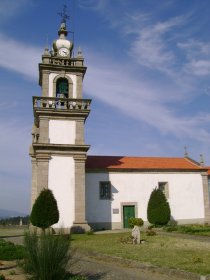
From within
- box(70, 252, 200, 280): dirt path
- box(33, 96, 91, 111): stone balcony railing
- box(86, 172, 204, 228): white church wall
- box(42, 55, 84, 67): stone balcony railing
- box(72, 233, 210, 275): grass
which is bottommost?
box(70, 252, 200, 280): dirt path

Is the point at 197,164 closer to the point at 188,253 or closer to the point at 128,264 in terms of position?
the point at 188,253

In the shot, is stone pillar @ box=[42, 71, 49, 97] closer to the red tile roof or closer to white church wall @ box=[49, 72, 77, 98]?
white church wall @ box=[49, 72, 77, 98]

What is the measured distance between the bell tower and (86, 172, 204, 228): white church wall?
3.19 metres

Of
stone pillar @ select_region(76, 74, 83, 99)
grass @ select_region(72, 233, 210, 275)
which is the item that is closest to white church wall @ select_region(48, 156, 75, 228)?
stone pillar @ select_region(76, 74, 83, 99)

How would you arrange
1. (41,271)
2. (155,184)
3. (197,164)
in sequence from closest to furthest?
(41,271) → (155,184) → (197,164)

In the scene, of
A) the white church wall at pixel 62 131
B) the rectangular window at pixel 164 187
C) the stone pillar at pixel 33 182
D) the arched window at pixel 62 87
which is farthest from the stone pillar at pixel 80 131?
the rectangular window at pixel 164 187

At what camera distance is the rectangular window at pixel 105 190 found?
29.8 meters

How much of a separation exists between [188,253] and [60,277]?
6.70 metres

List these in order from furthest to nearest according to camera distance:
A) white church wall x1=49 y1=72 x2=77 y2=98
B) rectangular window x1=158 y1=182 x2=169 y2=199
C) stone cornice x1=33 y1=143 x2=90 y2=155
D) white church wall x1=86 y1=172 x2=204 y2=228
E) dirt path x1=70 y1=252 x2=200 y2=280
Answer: rectangular window x1=158 y1=182 x2=169 y2=199
white church wall x1=86 y1=172 x2=204 y2=228
white church wall x1=49 y1=72 x2=77 y2=98
stone cornice x1=33 y1=143 x2=90 y2=155
dirt path x1=70 y1=252 x2=200 y2=280

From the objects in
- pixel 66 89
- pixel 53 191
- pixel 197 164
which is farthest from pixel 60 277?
pixel 197 164

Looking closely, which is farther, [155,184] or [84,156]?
[155,184]

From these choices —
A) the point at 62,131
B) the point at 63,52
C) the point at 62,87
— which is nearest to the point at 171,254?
the point at 62,131

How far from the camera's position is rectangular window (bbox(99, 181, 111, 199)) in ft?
97.7

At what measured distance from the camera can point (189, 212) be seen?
104ft
